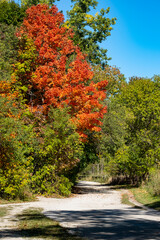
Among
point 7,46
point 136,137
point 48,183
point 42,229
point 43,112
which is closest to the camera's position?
point 42,229

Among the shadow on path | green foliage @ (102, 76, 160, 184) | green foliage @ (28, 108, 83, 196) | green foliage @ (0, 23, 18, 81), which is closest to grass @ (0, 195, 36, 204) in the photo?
green foliage @ (28, 108, 83, 196)

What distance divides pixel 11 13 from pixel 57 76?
12600 millimetres

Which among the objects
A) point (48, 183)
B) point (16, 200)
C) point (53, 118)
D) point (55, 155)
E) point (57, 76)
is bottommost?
point (16, 200)

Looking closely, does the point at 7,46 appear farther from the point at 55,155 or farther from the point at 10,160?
the point at 10,160

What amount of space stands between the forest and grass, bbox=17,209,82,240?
25.9ft

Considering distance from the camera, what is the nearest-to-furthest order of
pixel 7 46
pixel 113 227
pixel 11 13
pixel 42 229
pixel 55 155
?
pixel 42 229 → pixel 113 227 → pixel 55 155 → pixel 7 46 → pixel 11 13

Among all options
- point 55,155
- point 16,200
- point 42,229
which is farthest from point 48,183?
point 42,229

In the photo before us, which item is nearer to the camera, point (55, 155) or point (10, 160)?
point (10, 160)

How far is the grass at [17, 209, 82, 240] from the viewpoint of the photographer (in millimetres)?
7395

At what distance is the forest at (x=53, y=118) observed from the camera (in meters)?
18.8

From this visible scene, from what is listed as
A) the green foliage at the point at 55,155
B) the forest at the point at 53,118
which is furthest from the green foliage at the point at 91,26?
the green foliage at the point at 55,155

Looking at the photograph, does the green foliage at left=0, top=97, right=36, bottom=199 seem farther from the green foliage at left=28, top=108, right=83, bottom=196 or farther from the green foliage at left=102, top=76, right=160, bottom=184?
the green foliage at left=102, top=76, right=160, bottom=184

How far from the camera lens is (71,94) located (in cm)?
2272

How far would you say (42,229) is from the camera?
27.5ft
